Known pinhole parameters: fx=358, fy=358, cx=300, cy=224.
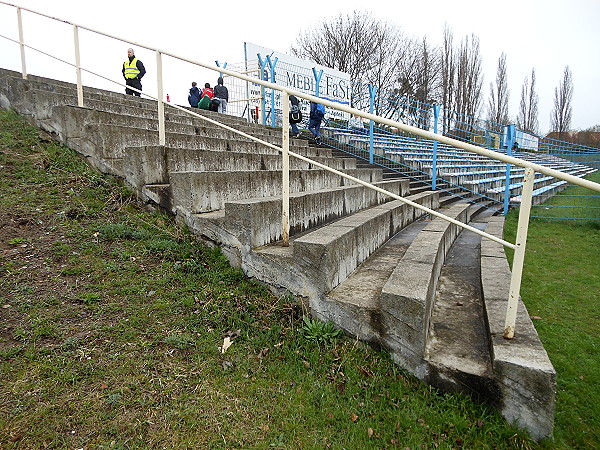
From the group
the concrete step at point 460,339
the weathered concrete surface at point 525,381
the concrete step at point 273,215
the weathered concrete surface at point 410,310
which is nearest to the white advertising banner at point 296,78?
the concrete step at point 273,215

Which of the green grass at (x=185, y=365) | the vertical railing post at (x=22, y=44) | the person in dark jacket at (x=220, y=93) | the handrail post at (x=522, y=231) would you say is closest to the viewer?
the green grass at (x=185, y=365)

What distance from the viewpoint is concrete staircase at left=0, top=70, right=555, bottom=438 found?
2152 mm

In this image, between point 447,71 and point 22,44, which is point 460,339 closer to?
point 22,44

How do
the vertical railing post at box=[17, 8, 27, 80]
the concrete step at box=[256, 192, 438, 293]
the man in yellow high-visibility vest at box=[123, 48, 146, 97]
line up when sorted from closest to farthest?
the concrete step at box=[256, 192, 438, 293], the vertical railing post at box=[17, 8, 27, 80], the man in yellow high-visibility vest at box=[123, 48, 146, 97]

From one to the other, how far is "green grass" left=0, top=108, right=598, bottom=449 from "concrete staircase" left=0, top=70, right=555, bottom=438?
0.54 ft

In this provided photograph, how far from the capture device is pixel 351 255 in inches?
122

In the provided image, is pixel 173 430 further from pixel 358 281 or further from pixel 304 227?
pixel 304 227

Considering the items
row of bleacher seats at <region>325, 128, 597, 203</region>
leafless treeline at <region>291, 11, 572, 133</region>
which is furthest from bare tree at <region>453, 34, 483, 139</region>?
row of bleacher seats at <region>325, 128, 597, 203</region>

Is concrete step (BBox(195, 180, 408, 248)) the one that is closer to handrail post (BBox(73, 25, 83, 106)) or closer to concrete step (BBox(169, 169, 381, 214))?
concrete step (BBox(169, 169, 381, 214))

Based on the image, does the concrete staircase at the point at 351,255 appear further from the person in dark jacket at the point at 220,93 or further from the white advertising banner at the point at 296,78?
the white advertising banner at the point at 296,78

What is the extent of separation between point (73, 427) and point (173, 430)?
1.56 ft

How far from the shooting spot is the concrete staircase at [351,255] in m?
2.15

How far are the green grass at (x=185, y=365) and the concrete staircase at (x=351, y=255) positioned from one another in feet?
0.54

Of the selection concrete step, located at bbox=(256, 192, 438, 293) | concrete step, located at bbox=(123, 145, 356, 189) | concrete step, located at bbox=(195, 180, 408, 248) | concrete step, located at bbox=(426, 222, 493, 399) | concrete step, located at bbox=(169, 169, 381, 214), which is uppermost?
concrete step, located at bbox=(123, 145, 356, 189)
